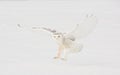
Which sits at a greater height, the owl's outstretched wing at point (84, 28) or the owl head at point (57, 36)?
the owl's outstretched wing at point (84, 28)

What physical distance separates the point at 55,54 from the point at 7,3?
966 millimetres

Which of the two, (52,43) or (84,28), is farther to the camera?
(52,43)

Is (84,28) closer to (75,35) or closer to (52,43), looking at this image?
(75,35)

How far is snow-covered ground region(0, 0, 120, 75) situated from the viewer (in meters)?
0.80

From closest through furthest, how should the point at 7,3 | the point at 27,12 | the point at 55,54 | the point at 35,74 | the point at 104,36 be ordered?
the point at 35,74, the point at 55,54, the point at 104,36, the point at 27,12, the point at 7,3

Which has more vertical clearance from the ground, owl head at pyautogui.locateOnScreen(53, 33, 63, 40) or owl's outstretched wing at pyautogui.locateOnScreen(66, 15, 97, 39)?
owl's outstretched wing at pyautogui.locateOnScreen(66, 15, 97, 39)

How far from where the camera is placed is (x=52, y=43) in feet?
3.27

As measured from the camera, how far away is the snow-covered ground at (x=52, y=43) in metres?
0.80

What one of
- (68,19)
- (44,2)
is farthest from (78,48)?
(44,2)

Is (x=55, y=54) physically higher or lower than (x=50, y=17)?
lower

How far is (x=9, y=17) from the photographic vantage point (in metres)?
1.46

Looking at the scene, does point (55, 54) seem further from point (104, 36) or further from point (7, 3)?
point (7, 3)

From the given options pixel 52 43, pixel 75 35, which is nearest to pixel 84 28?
pixel 75 35

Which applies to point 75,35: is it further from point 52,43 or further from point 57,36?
point 52,43
